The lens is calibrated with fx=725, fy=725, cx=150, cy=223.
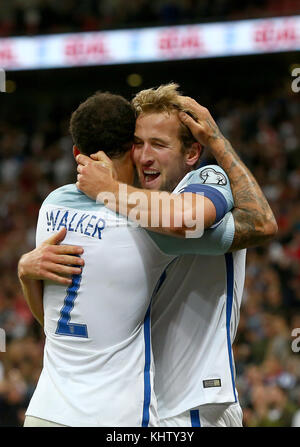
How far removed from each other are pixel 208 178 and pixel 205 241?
302 millimetres

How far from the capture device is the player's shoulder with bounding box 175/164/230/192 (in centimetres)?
294

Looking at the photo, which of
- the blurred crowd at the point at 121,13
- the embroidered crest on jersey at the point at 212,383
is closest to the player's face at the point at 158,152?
the embroidered crest on jersey at the point at 212,383

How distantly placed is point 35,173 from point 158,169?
38.3ft

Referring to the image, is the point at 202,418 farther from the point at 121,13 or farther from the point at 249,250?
the point at 121,13

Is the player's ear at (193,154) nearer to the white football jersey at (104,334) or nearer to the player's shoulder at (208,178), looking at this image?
the player's shoulder at (208,178)

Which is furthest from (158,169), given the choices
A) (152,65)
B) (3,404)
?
(152,65)

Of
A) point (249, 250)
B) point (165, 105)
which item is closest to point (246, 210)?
point (165, 105)

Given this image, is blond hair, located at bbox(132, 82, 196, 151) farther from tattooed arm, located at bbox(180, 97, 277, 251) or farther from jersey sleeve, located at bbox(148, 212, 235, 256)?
jersey sleeve, located at bbox(148, 212, 235, 256)

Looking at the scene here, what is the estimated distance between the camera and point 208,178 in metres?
2.94

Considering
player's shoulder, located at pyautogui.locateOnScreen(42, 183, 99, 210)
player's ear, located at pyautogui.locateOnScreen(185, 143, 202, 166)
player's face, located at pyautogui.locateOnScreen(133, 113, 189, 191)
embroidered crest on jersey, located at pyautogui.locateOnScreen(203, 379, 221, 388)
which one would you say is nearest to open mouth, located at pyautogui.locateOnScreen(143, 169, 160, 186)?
player's face, located at pyautogui.locateOnScreen(133, 113, 189, 191)

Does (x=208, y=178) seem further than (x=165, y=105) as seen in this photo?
No

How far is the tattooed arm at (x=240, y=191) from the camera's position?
9.42ft

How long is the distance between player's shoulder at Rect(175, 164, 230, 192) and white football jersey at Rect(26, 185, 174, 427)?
0.35m

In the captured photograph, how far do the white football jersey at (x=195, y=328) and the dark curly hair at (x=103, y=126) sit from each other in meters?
0.32
